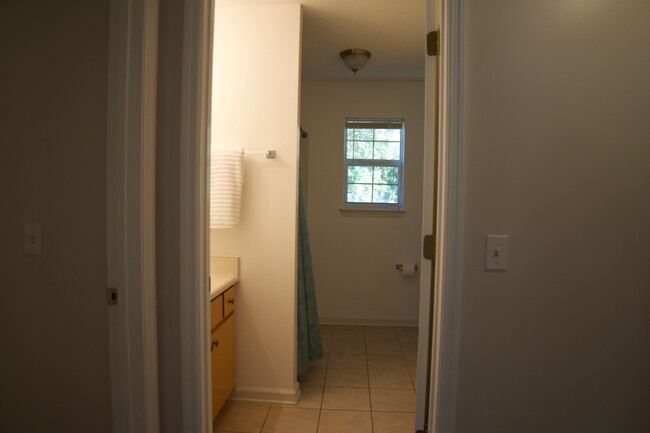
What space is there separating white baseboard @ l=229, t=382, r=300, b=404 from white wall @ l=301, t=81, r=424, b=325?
1475mm

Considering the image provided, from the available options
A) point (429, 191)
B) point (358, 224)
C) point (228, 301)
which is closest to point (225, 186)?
point (228, 301)

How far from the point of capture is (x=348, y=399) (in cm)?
213

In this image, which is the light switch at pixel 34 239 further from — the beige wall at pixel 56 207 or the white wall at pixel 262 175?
the white wall at pixel 262 175

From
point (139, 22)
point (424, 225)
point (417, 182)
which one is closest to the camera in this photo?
point (139, 22)

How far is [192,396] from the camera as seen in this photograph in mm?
1069

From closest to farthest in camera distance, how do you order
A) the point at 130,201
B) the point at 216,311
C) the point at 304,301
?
1. the point at 130,201
2. the point at 216,311
3. the point at 304,301

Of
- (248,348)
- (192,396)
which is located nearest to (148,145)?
(192,396)

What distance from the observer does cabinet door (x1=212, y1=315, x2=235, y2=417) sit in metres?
1.70

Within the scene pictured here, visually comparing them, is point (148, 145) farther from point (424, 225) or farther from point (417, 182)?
point (417, 182)

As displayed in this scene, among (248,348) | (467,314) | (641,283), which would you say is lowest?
(248,348)

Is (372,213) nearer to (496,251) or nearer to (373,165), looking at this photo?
(373,165)

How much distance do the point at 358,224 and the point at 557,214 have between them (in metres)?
2.47

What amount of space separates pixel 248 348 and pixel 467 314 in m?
1.46

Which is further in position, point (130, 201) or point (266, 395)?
point (266, 395)
